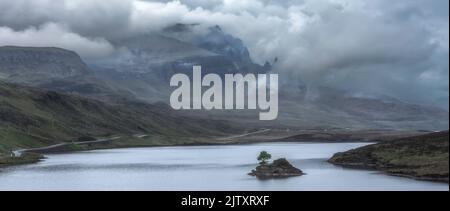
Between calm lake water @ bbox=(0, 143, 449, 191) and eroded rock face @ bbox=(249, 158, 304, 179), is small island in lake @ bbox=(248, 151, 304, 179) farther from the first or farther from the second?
calm lake water @ bbox=(0, 143, 449, 191)

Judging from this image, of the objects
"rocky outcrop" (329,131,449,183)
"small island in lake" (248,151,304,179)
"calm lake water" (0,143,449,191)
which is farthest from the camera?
"small island in lake" (248,151,304,179)

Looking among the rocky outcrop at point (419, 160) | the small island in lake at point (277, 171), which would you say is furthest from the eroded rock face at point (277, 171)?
the rocky outcrop at point (419, 160)

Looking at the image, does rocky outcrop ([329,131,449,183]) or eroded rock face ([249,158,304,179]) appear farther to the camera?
eroded rock face ([249,158,304,179])

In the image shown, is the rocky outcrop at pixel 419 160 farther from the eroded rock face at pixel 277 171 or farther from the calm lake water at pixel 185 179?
the eroded rock face at pixel 277 171

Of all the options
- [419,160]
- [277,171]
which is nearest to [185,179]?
[277,171]

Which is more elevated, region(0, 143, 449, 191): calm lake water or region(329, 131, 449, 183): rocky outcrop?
region(329, 131, 449, 183): rocky outcrop

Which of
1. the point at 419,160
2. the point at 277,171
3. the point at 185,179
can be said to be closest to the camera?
the point at 185,179

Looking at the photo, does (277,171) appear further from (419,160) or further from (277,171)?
(419,160)

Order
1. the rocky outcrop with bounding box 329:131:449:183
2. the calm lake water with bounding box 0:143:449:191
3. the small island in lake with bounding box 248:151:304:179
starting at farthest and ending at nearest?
the small island in lake with bounding box 248:151:304:179, the rocky outcrop with bounding box 329:131:449:183, the calm lake water with bounding box 0:143:449:191

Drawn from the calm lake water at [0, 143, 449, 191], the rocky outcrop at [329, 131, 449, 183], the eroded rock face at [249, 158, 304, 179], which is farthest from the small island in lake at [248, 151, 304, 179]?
the rocky outcrop at [329, 131, 449, 183]

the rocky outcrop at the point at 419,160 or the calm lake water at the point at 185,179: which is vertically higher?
the rocky outcrop at the point at 419,160

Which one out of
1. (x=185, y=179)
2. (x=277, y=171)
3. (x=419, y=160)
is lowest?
(x=185, y=179)
